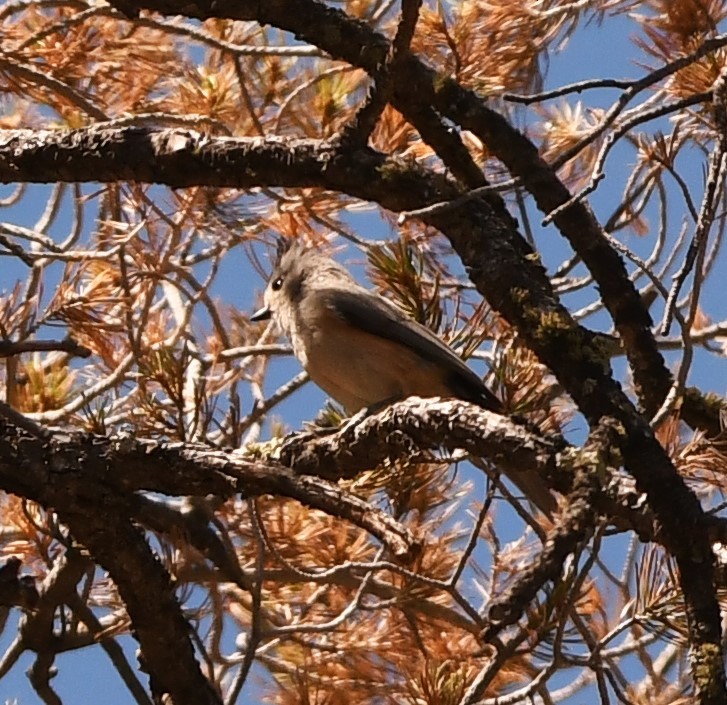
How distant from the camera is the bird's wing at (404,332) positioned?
2932 mm

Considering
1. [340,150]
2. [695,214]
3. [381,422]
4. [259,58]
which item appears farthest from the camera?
[259,58]

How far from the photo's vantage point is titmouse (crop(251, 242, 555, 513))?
3314 millimetres

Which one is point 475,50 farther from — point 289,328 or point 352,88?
point 289,328

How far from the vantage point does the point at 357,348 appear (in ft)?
11.3

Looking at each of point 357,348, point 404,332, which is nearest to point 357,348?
point 357,348

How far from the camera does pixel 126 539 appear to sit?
208 cm

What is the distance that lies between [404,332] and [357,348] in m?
0.19

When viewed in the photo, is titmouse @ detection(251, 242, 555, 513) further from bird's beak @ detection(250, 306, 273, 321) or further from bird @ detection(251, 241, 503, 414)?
bird's beak @ detection(250, 306, 273, 321)

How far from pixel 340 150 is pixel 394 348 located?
1102mm

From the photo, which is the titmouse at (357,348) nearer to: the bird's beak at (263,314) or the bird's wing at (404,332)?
the bird's wing at (404,332)

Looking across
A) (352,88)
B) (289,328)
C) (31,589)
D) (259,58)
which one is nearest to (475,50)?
(352,88)

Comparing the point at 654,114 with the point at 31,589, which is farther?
the point at 31,589

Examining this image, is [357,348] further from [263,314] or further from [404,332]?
[263,314]

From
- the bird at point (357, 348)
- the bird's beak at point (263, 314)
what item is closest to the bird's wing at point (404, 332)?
the bird at point (357, 348)
